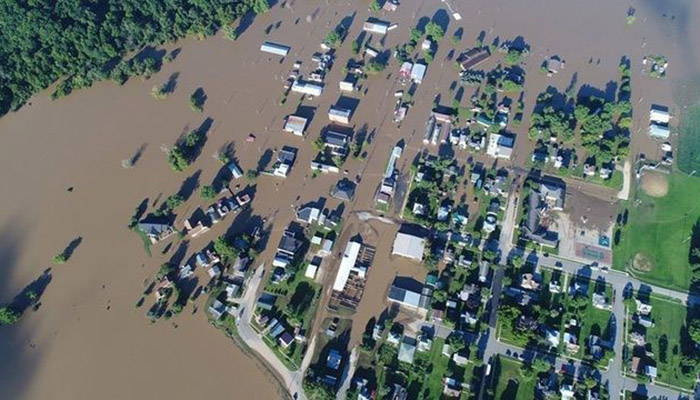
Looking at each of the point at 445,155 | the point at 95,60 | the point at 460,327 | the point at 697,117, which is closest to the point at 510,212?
the point at 445,155

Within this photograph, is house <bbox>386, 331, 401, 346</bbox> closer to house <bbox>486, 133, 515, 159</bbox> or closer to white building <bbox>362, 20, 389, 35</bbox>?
house <bbox>486, 133, 515, 159</bbox>

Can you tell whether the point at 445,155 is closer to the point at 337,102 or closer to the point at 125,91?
the point at 337,102

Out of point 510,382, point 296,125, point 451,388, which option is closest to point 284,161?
point 296,125

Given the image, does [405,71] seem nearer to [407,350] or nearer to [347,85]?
[347,85]

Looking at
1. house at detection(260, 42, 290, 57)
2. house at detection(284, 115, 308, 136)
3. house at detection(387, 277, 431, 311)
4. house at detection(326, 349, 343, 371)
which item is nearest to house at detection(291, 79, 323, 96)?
house at detection(284, 115, 308, 136)

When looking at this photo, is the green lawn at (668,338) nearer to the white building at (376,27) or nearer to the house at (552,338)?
the house at (552,338)

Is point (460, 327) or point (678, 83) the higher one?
point (678, 83)
